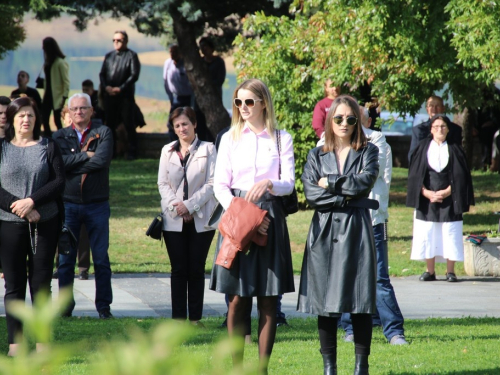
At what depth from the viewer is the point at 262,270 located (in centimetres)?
512

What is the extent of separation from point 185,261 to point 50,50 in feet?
39.9

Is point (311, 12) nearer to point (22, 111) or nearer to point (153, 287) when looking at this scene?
point (153, 287)

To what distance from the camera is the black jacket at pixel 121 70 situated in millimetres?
18094

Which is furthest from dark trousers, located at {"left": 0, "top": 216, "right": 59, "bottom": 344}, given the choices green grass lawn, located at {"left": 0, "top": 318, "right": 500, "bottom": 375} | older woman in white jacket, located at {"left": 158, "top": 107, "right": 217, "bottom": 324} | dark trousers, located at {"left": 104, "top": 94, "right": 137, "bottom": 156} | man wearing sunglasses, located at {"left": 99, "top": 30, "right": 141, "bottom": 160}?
dark trousers, located at {"left": 104, "top": 94, "right": 137, "bottom": 156}

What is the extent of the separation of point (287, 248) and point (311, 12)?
11323mm

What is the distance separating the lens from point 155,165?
65.0ft

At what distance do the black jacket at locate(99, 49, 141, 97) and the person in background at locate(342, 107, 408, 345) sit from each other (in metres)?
12.4

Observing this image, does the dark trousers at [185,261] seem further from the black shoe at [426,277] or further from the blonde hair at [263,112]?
the black shoe at [426,277]

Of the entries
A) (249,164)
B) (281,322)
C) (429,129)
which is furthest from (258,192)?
(429,129)

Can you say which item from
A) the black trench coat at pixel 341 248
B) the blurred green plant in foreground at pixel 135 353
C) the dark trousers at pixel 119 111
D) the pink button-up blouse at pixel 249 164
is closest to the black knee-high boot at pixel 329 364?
the black trench coat at pixel 341 248

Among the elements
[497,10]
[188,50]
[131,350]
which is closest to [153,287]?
[497,10]

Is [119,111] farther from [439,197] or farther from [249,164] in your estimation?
[249,164]

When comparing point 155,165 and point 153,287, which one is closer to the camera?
point 153,287

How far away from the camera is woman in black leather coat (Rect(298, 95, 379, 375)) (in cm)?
504
